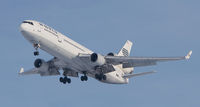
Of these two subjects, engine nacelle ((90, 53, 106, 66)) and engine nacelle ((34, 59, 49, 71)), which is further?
engine nacelle ((34, 59, 49, 71))

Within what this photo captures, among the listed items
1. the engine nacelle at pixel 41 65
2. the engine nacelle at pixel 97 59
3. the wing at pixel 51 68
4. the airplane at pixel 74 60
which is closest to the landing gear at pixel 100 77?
the airplane at pixel 74 60

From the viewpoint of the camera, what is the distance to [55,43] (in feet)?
200

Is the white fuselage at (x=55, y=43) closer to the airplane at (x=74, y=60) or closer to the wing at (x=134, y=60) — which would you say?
the airplane at (x=74, y=60)

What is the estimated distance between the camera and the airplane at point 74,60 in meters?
60.4

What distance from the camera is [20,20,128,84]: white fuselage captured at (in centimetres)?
5991

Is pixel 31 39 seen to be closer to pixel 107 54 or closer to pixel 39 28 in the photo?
pixel 39 28

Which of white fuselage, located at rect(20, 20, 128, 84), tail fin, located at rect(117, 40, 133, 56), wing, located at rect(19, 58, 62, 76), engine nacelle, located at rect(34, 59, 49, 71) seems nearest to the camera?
white fuselage, located at rect(20, 20, 128, 84)

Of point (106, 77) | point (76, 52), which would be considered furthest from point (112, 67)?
point (76, 52)

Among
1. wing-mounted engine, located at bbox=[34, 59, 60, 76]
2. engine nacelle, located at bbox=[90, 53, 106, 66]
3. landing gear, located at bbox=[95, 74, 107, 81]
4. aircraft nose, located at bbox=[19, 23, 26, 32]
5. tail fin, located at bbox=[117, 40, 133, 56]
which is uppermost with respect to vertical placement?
tail fin, located at bbox=[117, 40, 133, 56]

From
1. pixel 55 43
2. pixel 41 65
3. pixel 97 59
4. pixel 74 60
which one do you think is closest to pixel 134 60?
pixel 97 59

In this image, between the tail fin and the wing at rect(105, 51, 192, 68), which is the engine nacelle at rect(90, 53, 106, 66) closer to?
the wing at rect(105, 51, 192, 68)

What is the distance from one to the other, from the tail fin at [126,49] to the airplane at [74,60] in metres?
4.54

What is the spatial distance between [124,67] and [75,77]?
7438mm

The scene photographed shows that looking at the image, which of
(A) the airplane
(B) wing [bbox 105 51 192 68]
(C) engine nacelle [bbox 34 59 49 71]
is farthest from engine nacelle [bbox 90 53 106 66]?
(C) engine nacelle [bbox 34 59 49 71]
